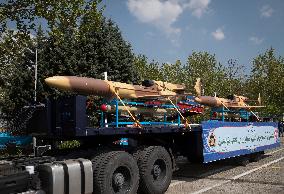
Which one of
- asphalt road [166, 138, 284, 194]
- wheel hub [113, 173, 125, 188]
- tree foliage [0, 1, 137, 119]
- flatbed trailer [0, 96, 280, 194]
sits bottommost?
asphalt road [166, 138, 284, 194]

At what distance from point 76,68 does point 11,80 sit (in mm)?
8143

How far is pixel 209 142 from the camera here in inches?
394

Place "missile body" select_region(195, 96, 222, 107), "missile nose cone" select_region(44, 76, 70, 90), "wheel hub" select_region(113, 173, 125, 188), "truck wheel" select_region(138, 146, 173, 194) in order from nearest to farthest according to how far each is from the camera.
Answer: "wheel hub" select_region(113, 173, 125, 188)
"truck wheel" select_region(138, 146, 173, 194)
"missile nose cone" select_region(44, 76, 70, 90)
"missile body" select_region(195, 96, 222, 107)

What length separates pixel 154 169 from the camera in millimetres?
8461

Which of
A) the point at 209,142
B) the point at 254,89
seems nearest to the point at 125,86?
the point at 209,142

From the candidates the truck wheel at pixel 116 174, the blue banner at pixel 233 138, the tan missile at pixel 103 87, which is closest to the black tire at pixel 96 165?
the truck wheel at pixel 116 174

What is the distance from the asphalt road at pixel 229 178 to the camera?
8859 mm

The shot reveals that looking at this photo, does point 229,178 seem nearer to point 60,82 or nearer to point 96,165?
point 96,165

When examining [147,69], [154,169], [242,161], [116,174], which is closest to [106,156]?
[116,174]

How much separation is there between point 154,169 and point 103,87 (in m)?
2.36

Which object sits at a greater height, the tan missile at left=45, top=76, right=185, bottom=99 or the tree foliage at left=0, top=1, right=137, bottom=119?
the tree foliage at left=0, top=1, right=137, bottom=119

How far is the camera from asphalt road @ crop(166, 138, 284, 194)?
8859 millimetres

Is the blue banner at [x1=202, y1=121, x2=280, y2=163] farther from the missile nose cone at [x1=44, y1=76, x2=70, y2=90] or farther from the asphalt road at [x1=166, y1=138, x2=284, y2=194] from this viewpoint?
the missile nose cone at [x1=44, y1=76, x2=70, y2=90]

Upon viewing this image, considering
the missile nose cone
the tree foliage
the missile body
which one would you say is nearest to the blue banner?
the missile body
